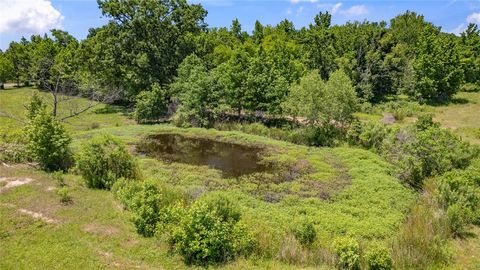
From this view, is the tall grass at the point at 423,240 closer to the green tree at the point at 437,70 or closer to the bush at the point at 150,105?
the bush at the point at 150,105

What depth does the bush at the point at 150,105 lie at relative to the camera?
3462cm

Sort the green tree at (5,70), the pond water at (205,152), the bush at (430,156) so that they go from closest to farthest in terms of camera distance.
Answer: the bush at (430,156) → the pond water at (205,152) → the green tree at (5,70)

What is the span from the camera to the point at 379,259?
11516 mm

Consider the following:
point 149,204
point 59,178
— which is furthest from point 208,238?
point 59,178

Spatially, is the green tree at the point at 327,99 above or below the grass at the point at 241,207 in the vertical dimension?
above

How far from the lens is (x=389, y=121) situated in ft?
119

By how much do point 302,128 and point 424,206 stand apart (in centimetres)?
1457

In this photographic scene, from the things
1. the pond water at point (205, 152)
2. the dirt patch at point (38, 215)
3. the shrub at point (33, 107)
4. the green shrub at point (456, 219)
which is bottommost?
the dirt patch at point (38, 215)

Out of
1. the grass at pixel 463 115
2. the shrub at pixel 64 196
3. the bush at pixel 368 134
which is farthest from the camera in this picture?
the grass at pixel 463 115

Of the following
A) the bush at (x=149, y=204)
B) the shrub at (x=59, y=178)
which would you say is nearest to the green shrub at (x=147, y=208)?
the bush at (x=149, y=204)

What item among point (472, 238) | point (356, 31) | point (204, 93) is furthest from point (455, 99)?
point (472, 238)

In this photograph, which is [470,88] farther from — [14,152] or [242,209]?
[14,152]

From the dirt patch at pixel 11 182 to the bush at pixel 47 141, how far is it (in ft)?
5.56

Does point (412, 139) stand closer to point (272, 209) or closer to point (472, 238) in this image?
point (472, 238)
